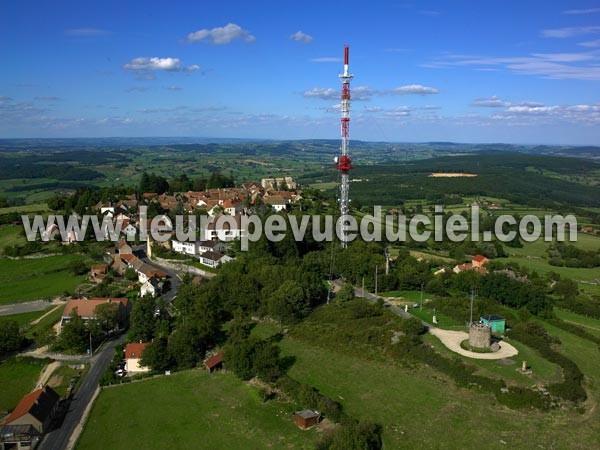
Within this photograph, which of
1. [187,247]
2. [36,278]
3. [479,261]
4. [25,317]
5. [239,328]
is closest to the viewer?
[239,328]

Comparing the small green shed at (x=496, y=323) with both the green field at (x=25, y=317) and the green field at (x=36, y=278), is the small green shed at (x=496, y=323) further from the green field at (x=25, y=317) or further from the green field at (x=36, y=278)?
the green field at (x=36, y=278)

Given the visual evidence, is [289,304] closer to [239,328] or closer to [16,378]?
[239,328]

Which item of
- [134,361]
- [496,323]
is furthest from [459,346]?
[134,361]

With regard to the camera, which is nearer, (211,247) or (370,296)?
(370,296)

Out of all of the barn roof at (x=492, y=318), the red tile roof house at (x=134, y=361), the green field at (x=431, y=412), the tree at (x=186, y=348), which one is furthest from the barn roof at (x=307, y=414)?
the barn roof at (x=492, y=318)

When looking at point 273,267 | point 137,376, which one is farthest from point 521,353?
point 137,376

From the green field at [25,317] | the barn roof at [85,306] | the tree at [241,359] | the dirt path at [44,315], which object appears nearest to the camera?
the tree at [241,359]
